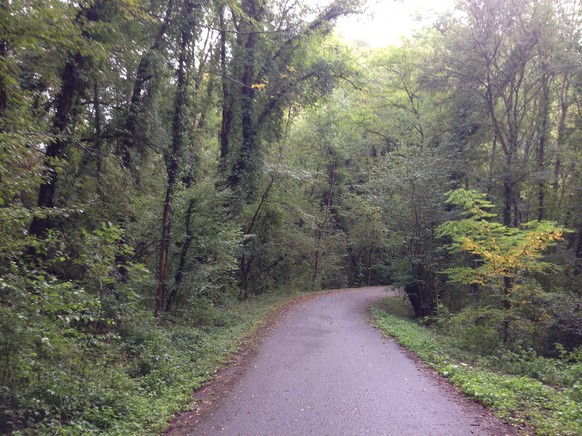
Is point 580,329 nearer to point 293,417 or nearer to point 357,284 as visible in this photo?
point 293,417

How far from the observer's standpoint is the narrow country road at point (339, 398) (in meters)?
5.42

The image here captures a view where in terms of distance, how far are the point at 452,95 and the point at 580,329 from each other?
11681 millimetres

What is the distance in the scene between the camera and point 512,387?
6.78 meters

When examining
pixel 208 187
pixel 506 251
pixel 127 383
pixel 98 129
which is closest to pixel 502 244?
pixel 506 251

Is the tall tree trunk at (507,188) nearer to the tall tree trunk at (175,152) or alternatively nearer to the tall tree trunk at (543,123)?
the tall tree trunk at (543,123)

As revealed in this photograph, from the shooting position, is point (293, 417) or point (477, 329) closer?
point (293, 417)

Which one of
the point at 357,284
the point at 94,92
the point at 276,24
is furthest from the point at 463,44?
the point at 357,284

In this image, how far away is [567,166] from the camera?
20.0 metres

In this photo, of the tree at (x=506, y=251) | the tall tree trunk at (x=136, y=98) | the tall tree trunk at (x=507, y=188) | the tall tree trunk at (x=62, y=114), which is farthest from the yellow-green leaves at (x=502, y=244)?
the tall tree trunk at (x=62, y=114)

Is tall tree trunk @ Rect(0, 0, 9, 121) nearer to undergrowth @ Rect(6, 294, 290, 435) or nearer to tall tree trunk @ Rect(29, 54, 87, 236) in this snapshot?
tall tree trunk @ Rect(29, 54, 87, 236)

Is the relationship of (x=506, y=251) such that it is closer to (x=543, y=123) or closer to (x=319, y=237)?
(x=543, y=123)

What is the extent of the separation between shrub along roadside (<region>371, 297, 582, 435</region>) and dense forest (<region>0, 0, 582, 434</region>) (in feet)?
3.55

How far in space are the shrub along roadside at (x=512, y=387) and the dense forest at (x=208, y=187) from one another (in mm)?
1081

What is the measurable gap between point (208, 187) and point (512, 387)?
988 centimetres
